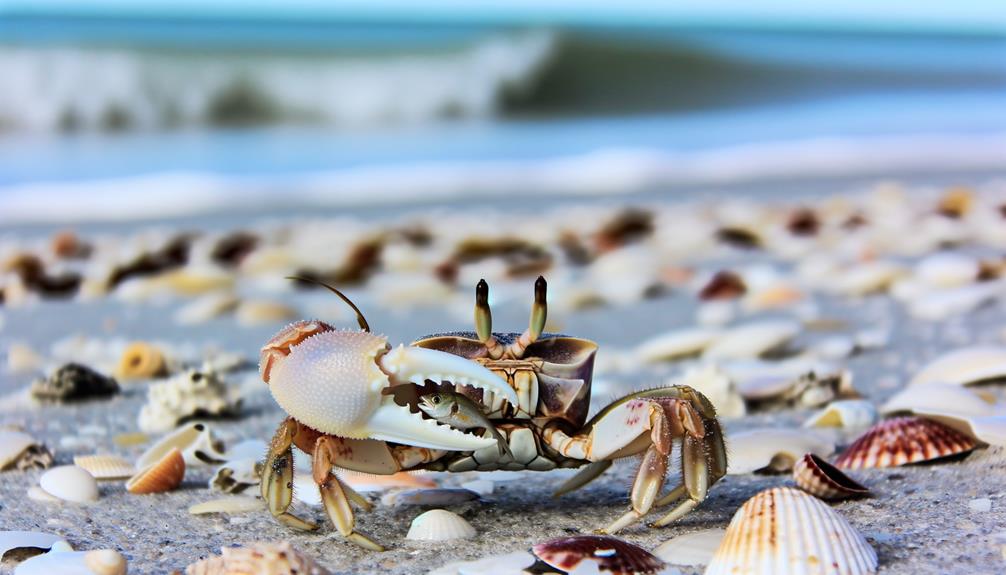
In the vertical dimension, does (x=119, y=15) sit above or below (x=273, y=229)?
above

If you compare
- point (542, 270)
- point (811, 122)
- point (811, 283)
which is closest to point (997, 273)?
point (811, 283)

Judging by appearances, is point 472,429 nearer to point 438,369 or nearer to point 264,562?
point 438,369

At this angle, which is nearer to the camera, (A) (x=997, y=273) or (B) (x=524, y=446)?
(B) (x=524, y=446)

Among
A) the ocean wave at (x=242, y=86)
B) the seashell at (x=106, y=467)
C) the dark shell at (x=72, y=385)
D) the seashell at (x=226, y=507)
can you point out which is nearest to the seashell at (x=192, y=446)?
the seashell at (x=106, y=467)

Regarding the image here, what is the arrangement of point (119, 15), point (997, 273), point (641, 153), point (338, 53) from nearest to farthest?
point (997, 273) < point (641, 153) < point (338, 53) < point (119, 15)

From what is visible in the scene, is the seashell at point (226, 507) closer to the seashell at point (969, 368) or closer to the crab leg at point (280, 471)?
the crab leg at point (280, 471)

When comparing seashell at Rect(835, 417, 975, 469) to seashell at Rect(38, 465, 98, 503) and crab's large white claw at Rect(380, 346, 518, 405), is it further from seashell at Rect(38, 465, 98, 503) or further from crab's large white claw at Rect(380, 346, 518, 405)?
seashell at Rect(38, 465, 98, 503)

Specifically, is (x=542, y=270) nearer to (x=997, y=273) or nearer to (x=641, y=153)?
(x=997, y=273)
